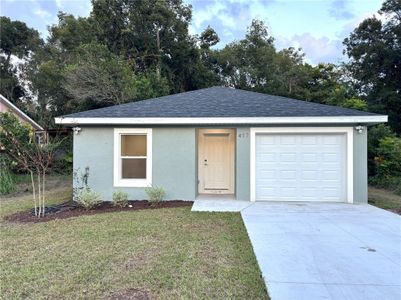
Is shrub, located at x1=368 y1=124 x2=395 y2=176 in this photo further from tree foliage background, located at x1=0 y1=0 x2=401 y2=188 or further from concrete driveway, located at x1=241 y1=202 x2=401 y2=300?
concrete driveway, located at x1=241 y1=202 x2=401 y2=300

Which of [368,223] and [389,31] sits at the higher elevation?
[389,31]

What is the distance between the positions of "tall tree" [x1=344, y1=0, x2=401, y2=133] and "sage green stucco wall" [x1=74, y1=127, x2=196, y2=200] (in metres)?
17.3

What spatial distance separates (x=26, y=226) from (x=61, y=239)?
5.26 feet

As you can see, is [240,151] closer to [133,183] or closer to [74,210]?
[133,183]

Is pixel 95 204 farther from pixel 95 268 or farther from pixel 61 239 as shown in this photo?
pixel 95 268

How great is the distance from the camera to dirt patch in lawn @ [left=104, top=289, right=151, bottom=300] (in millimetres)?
3516

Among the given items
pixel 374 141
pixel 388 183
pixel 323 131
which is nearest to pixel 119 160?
pixel 323 131

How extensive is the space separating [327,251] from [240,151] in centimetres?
489

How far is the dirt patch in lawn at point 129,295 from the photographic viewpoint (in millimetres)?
3516

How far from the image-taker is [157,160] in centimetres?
967

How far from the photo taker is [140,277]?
4.02 m

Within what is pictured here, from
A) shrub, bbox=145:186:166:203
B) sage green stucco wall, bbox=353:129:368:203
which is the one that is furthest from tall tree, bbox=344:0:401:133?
shrub, bbox=145:186:166:203

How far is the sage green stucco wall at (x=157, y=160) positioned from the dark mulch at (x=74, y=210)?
0.43 m

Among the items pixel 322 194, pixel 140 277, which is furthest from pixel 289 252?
pixel 322 194
